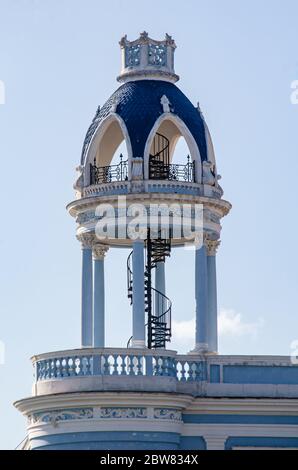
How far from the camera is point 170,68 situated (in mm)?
60875

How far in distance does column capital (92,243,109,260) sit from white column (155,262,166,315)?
56.3 inches

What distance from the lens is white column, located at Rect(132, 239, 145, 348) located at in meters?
58.0

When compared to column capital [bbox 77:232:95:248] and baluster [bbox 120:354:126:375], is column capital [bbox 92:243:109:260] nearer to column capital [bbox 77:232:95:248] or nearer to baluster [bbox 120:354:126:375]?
column capital [bbox 77:232:95:248]

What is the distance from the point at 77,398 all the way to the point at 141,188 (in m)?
5.97

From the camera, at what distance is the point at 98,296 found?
60.8 m

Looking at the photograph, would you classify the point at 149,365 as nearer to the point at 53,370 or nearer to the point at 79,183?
the point at 53,370

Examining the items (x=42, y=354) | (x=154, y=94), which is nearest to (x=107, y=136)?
(x=154, y=94)

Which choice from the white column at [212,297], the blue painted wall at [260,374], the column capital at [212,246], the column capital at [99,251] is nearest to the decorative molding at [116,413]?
the blue painted wall at [260,374]

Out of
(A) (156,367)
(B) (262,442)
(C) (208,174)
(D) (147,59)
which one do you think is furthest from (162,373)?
(D) (147,59)

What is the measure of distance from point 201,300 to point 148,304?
2147mm

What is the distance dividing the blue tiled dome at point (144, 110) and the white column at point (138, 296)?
8.13ft

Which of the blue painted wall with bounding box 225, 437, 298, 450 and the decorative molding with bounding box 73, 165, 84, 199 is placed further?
the decorative molding with bounding box 73, 165, 84, 199

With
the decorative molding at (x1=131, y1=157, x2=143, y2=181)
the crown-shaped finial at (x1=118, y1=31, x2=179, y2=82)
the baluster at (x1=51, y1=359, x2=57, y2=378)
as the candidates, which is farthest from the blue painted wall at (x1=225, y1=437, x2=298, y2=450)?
the crown-shaped finial at (x1=118, y1=31, x2=179, y2=82)
